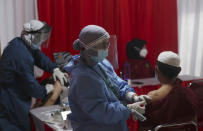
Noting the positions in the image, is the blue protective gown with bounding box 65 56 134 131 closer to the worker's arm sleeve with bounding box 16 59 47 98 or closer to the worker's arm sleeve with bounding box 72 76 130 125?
the worker's arm sleeve with bounding box 72 76 130 125

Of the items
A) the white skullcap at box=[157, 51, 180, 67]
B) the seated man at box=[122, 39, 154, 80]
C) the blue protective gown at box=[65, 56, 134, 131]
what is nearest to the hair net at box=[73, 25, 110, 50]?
the blue protective gown at box=[65, 56, 134, 131]

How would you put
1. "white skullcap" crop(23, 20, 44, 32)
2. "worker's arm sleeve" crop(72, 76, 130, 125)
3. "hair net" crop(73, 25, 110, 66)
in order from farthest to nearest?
"white skullcap" crop(23, 20, 44, 32) < "hair net" crop(73, 25, 110, 66) < "worker's arm sleeve" crop(72, 76, 130, 125)

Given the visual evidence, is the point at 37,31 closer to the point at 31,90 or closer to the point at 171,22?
the point at 31,90

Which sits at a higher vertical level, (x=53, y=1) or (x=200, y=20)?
(x=53, y=1)

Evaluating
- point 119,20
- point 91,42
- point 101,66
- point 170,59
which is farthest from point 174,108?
point 119,20

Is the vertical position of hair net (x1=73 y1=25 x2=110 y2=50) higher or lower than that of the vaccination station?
higher

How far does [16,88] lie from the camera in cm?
236

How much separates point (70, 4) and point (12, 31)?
778mm

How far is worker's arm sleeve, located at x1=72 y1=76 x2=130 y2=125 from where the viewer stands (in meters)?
1.42

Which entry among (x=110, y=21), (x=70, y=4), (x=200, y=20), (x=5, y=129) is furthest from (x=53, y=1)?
(x=200, y=20)

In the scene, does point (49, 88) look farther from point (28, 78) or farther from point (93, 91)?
point (93, 91)

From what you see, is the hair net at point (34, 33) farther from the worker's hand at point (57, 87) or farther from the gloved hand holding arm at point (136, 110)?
the gloved hand holding arm at point (136, 110)

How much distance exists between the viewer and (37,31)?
2.42m

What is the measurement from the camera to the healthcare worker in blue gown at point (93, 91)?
143 cm
